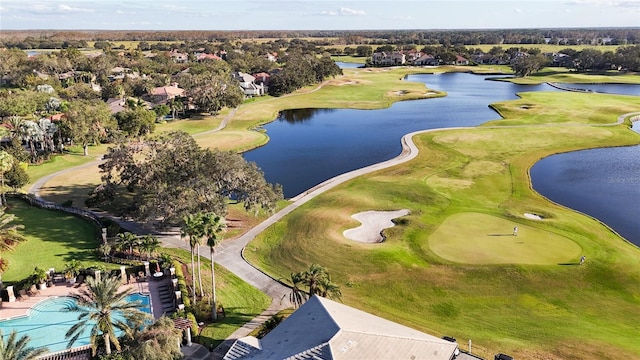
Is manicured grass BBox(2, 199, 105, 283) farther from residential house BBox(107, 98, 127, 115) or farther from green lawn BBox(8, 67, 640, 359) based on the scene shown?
residential house BBox(107, 98, 127, 115)

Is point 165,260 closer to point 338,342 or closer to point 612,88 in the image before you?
point 338,342

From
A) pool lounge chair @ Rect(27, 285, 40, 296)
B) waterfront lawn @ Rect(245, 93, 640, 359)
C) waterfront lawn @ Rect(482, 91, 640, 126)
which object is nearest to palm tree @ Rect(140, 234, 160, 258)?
pool lounge chair @ Rect(27, 285, 40, 296)

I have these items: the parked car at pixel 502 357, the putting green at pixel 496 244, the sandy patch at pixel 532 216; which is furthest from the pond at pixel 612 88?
the parked car at pixel 502 357

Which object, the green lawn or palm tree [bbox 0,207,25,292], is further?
palm tree [bbox 0,207,25,292]

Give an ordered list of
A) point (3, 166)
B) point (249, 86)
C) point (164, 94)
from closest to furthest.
A: point (3, 166) < point (164, 94) < point (249, 86)

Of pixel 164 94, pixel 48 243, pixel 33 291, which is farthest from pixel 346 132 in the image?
pixel 33 291

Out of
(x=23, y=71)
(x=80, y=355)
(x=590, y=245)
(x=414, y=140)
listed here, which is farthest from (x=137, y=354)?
(x=23, y=71)

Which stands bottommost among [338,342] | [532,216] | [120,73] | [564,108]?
[532,216]
